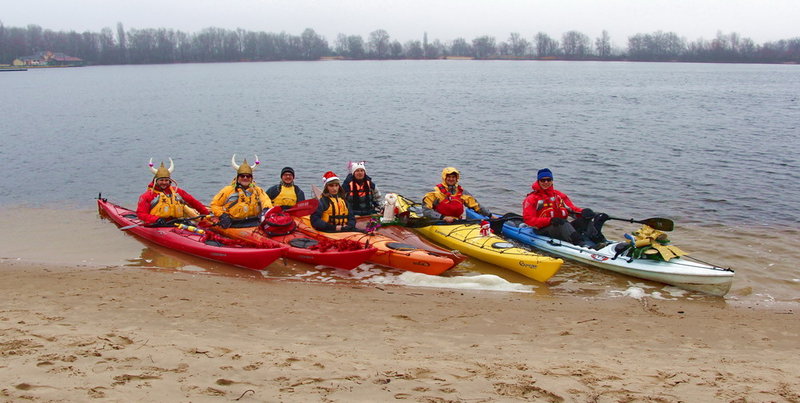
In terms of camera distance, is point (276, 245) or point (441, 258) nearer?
point (441, 258)

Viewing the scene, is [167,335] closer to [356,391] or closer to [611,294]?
[356,391]

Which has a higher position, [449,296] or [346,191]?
[346,191]

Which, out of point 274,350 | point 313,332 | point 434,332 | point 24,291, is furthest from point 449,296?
point 24,291

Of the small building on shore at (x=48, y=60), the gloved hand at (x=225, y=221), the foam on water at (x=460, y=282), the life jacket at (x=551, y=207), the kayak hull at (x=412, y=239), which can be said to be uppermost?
the small building on shore at (x=48, y=60)

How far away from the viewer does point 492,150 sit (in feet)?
77.0

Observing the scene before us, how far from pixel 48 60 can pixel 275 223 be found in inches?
5152

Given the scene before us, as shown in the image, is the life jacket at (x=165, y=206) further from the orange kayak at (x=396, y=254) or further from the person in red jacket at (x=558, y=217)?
the person in red jacket at (x=558, y=217)

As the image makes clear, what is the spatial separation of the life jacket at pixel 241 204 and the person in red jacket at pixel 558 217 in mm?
4611

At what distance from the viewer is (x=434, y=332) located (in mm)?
6781

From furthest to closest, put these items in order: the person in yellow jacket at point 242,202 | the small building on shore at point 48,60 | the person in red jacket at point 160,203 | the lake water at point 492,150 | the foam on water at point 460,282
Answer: the small building on shore at point 48,60 < the lake water at point 492,150 < the person in red jacket at point 160,203 < the person in yellow jacket at point 242,202 < the foam on water at point 460,282

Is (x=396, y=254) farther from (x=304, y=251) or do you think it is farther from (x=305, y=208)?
(x=305, y=208)

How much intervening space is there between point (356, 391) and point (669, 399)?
7.66 ft

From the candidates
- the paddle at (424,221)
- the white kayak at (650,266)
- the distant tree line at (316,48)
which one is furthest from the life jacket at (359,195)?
the distant tree line at (316,48)

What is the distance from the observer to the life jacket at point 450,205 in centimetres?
1138
